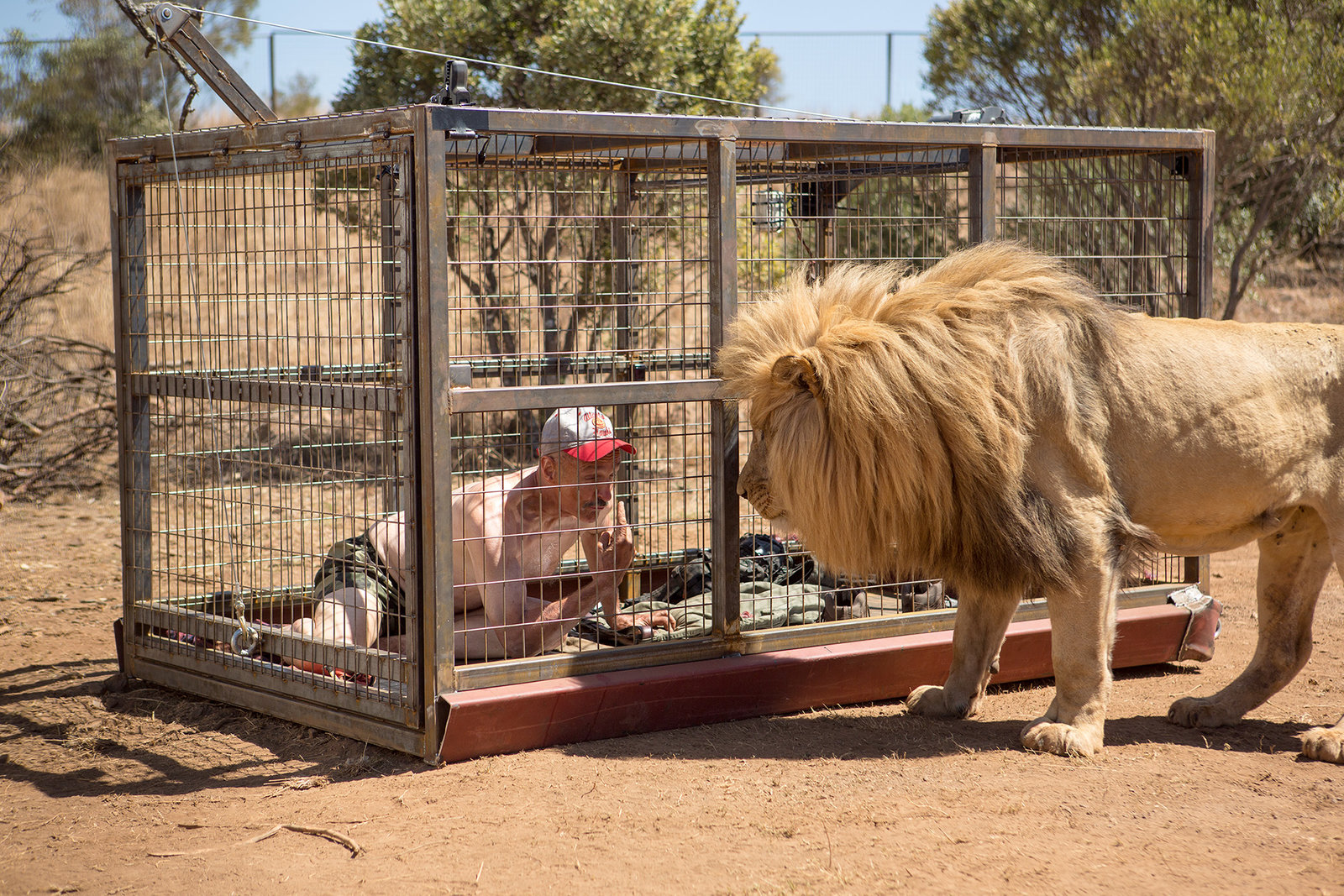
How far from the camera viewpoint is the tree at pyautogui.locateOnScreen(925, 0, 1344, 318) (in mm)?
10930

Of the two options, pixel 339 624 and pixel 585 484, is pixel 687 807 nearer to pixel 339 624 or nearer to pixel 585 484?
pixel 585 484

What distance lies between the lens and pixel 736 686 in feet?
14.4

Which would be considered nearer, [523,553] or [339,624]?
[523,553]

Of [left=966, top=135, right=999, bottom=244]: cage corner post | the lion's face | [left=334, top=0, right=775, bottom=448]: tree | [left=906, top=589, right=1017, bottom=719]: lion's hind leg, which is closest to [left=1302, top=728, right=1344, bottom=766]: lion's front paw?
[left=906, top=589, right=1017, bottom=719]: lion's hind leg

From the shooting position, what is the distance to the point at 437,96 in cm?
387

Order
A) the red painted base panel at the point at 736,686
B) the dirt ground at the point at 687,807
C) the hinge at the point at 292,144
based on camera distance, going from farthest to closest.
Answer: the hinge at the point at 292,144 < the red painted base panel at the point at 736,686 < the dirt ground at the point at 687,807

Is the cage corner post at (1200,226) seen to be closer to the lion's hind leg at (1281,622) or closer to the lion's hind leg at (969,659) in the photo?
the lion's hind leg at (1281,622)

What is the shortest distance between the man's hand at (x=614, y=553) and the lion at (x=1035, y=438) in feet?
2.09

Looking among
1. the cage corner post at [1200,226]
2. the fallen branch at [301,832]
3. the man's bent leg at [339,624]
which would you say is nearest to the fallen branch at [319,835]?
the fallen branch at [301,832]

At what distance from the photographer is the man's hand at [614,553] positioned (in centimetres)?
431

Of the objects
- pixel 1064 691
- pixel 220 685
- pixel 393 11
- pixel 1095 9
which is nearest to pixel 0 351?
pixel 393 11

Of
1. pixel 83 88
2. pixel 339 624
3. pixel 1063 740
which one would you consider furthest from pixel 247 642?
pixel 83 88

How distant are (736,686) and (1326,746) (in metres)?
1.97

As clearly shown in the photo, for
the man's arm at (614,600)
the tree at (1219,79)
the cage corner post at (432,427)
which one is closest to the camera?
the cage corner post at (432,427)
